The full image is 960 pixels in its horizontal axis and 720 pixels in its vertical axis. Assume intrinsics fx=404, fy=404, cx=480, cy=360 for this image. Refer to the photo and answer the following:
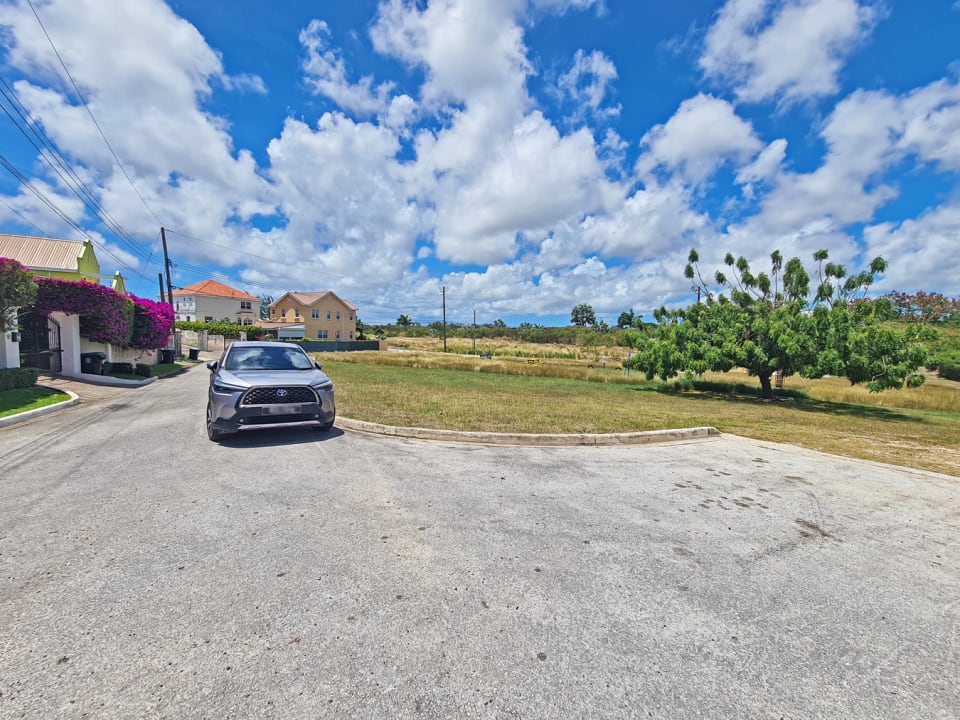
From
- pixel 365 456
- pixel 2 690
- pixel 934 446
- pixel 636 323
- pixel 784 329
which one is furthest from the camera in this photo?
pixel 636 323

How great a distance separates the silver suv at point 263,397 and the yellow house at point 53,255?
17.9m

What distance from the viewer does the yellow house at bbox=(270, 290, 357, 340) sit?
Result: 6331cm

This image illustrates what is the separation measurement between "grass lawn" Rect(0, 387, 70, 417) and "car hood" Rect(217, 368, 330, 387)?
19.9 feet

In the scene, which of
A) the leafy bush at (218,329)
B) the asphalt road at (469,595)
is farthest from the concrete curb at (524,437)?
the leafy bush at (218,329)

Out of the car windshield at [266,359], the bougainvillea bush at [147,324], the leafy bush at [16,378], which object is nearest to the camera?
the car windshield at [266,359]

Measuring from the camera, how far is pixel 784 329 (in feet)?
52.0

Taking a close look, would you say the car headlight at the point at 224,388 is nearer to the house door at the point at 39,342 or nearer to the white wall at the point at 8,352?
the white wall at the point at 8,352

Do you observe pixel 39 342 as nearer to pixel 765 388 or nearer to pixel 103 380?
pixel 103 380

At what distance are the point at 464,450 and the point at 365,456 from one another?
5.14ft

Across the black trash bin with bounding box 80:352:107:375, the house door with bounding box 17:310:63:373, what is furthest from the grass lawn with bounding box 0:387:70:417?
the black trash bin with bounding box 80:352:107:375

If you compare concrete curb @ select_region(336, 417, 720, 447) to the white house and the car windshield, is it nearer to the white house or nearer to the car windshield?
the car windshield

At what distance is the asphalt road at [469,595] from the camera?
1.98 m

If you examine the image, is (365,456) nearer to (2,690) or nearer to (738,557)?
(2,690)

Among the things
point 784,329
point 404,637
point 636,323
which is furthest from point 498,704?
point 636,323
